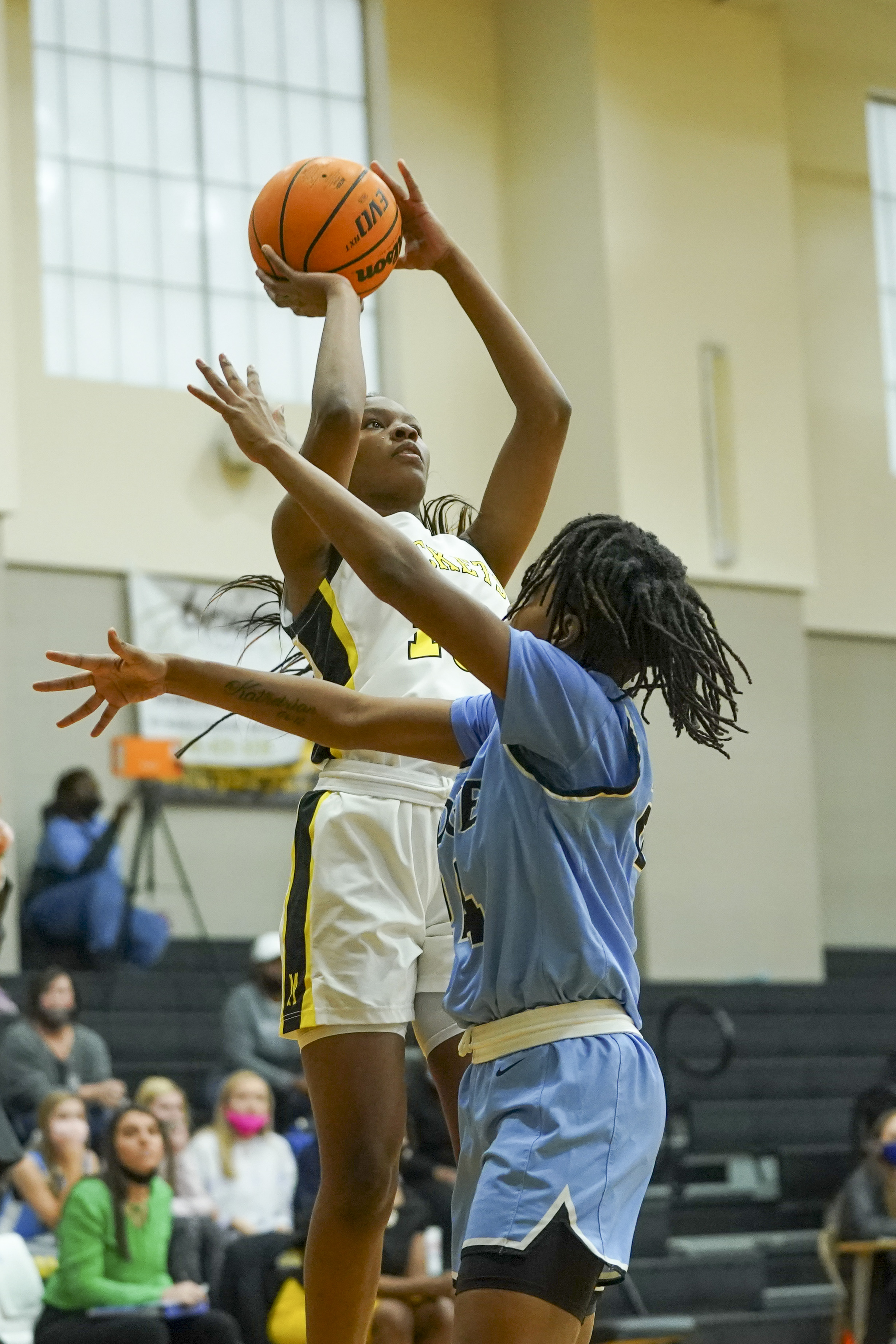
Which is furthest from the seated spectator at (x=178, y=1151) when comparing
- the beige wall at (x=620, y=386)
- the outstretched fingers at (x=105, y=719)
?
the beige wall at (x=620, y=386)

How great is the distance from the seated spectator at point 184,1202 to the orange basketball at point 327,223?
3735 millimetres

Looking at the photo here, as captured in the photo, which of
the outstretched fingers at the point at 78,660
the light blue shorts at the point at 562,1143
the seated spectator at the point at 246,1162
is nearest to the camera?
the light blue shorts at the point at 562,1143

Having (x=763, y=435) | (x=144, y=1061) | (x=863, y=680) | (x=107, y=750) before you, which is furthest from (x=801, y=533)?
(x=144, y=1061)

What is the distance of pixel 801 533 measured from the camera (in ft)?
40.3

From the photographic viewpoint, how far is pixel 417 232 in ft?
11.0

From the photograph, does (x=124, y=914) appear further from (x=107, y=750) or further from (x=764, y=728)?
(x=764, y=728)

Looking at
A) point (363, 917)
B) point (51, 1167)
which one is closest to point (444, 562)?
point (363, 917)

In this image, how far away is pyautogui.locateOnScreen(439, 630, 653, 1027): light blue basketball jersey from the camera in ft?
7.91

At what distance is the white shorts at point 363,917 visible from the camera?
293 cm

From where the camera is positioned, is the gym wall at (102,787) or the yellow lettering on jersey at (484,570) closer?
the yellow lettering on jersey at (484,570)

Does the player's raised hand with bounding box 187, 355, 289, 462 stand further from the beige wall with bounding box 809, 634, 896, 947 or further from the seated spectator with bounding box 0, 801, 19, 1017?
the beige wall with bounding box 809, 634, 896, 947

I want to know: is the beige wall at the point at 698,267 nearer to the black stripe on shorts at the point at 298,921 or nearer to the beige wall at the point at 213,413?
the beige wall at the point at 213,413

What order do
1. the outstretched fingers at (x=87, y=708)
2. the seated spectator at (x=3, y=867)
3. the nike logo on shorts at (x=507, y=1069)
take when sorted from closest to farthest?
the nike logo on shorts at (x=507, y=1069) → the outstretched fingers at (x=87, y=708) → the seated spectator at (x=3, y=867)

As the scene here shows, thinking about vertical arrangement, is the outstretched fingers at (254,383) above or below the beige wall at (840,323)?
below
